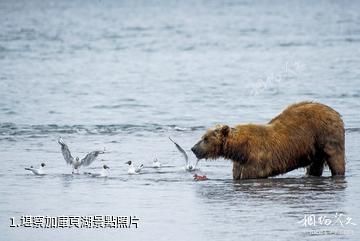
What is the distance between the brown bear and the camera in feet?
47.2

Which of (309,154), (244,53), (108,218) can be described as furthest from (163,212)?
(244,53)

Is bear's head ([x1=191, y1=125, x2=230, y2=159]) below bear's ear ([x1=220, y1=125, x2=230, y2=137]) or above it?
below

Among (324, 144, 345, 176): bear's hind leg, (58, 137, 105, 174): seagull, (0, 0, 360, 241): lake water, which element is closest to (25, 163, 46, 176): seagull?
(0, 0, 360, 241): lake water

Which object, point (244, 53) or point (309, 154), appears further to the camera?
point (244, 53)

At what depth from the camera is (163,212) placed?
12539mm

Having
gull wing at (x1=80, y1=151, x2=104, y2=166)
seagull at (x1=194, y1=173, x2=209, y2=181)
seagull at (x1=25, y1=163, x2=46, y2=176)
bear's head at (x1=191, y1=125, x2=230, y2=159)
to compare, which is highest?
bear's head at (x1=191, y1=125, x2=230, y2=159)

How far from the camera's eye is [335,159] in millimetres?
14531

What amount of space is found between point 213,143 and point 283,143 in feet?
2.66

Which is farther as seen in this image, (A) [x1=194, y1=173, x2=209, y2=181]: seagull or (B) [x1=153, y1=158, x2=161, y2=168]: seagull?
(B) [x1=153, y1=158, x2=161, y2=168]: seagull

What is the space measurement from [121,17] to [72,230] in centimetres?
6669

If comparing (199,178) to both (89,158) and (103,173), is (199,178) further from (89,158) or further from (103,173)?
(89,158)

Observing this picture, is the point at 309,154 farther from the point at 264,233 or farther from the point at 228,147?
Result: the point at 264,233

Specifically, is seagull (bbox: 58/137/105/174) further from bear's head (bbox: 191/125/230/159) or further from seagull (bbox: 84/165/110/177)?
bear's head (bbox: 191/125/230/159)

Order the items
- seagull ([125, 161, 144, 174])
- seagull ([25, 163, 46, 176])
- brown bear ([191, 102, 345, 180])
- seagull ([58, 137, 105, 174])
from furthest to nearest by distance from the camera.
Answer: seagull ([58, 137, 105, 174]) < seagull ([125, 161, 144, 174]) < seagull ([25, 163, 46, 176]) < brown bear ([191, 102, 345, 180])
